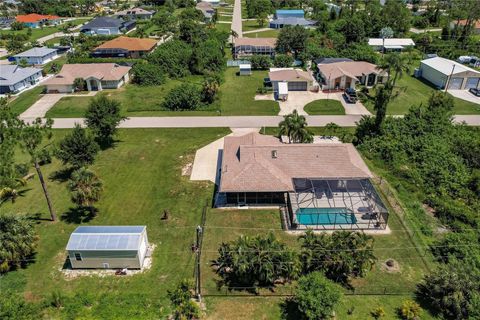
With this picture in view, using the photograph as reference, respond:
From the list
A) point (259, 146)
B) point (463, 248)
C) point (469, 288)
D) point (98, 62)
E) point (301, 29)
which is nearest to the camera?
point (469, 288)

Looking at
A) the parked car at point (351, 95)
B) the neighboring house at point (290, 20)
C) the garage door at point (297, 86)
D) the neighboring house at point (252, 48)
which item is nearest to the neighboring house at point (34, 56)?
the neighboring house at point (252, 48)

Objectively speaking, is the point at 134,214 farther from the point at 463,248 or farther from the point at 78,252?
the point at 463,248

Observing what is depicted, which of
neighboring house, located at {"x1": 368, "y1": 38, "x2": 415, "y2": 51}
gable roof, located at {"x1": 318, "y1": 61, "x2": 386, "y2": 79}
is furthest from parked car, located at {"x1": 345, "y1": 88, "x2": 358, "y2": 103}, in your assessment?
neighboring house, located at {"x1": 368, "y1": 38, "x2": 415, "y2": 51}

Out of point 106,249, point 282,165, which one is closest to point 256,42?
point 282,165

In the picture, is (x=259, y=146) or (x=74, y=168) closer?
(x=259, y=146)

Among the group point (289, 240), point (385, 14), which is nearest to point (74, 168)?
point (289, 240)

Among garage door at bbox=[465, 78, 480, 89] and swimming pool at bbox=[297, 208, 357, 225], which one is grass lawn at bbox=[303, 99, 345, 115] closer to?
garage door at bbox=[465, 78, 480, 89]
